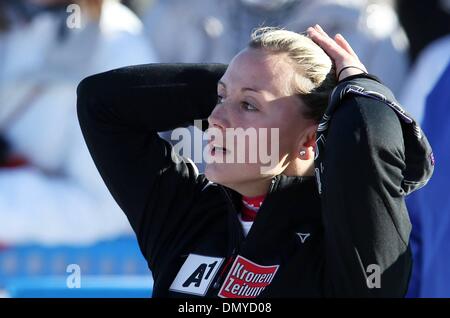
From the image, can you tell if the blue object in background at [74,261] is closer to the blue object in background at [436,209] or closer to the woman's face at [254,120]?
the blue object in background at [436,209]

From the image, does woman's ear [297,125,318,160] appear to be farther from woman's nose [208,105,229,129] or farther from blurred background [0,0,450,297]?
blurred background [0,0,450,297]

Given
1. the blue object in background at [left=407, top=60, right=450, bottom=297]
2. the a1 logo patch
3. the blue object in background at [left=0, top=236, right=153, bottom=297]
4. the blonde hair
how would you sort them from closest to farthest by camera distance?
the a1 logo patch
the blonde hair
the blue object in background at [left=407, top=60, right=450, bottom=297]
the blue object in background at [left=0, top=236, right=153, bottom=297]

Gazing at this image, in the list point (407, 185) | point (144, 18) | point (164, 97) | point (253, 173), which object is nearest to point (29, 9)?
point (144, 18)

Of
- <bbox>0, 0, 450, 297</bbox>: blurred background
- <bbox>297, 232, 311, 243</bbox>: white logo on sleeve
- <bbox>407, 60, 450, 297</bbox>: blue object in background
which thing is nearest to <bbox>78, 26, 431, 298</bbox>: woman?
<bbox>297, 232, 311, 243</bbox>: white logo on sleeve

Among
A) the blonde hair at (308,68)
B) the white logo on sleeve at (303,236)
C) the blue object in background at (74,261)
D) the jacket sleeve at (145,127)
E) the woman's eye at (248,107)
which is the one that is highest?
the blonde hair at (308,68)

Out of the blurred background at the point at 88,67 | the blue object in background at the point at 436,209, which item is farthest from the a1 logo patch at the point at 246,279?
the blurred background at the point at 88,67

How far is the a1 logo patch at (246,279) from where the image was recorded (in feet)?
7.14

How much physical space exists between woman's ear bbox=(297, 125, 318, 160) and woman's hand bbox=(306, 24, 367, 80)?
142 millimetres

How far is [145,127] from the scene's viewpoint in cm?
254

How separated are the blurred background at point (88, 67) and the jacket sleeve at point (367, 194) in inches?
69.2

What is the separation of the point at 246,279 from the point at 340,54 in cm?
53

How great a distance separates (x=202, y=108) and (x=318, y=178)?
0.47m

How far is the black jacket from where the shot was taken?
2.00 m

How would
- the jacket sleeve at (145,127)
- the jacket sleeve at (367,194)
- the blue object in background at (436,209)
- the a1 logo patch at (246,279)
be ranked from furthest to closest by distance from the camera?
the blue object in background at (436,209), the jacket sleeve at (145,127), the a1 logo patch at (246,279), the jacket sleeve at (367,194)
